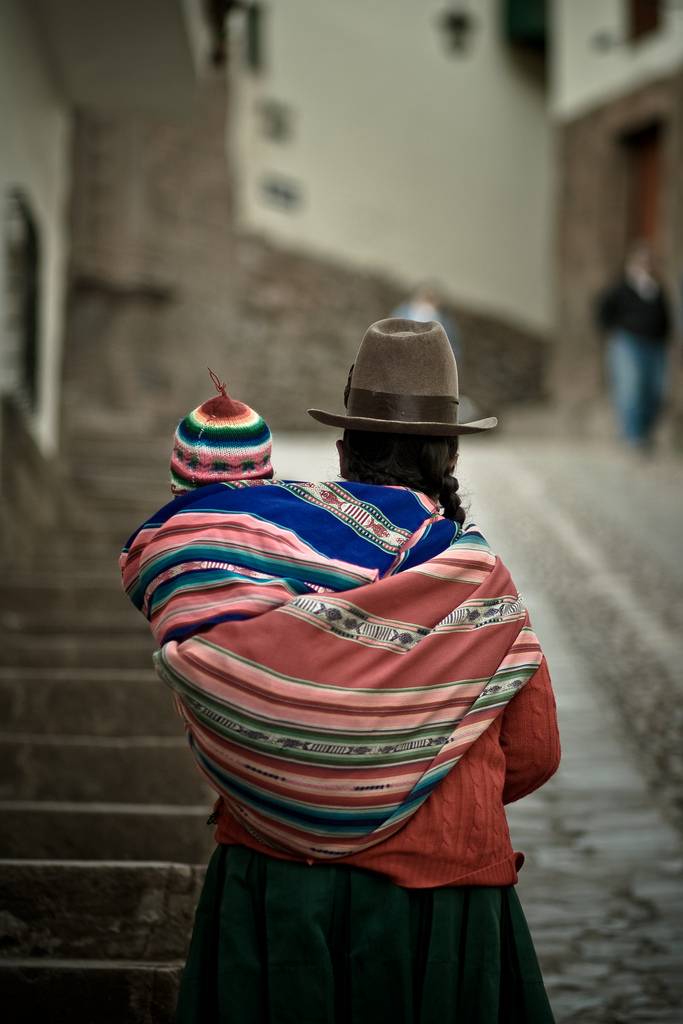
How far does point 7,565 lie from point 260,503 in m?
5.09

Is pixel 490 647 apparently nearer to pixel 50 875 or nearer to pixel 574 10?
pixel 50 875

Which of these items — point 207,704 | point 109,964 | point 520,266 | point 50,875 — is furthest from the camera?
point 520,266

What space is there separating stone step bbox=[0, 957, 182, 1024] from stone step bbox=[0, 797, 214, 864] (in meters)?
0.89

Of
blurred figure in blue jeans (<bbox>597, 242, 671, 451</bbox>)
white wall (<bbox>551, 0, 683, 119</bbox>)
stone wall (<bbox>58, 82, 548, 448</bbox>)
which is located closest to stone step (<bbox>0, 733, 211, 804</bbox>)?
stone wall (<bbox>58, 82, 548, 448</bbox>)

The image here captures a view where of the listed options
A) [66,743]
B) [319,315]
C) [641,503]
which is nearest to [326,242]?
[319,315]

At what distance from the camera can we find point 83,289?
13289mm

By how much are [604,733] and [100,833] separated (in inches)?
103

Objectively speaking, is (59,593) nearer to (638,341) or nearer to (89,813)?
(89,813)

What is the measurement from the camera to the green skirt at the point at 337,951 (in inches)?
90.4

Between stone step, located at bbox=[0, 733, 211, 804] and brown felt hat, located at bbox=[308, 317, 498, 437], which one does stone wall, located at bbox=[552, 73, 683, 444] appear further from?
brown felt hat, located at bbox=[308, 317, 498, 437]

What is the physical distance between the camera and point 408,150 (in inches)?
860

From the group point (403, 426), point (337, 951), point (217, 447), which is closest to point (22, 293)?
point (217, 447)

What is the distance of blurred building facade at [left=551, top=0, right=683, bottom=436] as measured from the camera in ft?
60.7

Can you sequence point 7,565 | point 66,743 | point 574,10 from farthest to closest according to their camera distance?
point 574,10 → point 7,565 → point 66,743
